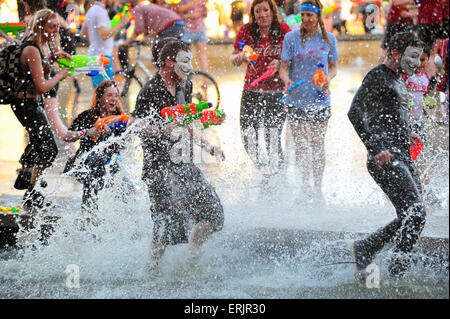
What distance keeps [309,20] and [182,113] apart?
1.86 meters

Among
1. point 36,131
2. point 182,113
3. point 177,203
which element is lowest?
point 177,203

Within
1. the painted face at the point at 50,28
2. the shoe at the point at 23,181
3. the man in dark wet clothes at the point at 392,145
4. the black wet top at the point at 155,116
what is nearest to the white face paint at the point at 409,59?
the man in dark wet clothes at the point at 392,145

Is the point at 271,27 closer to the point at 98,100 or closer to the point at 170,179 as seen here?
the point at 98,100

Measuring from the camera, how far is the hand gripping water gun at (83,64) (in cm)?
597

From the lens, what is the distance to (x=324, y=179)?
6719 millimetres

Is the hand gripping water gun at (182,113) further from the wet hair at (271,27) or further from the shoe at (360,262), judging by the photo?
the wet hair at (271,27)

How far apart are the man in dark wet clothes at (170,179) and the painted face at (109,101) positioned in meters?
0.85

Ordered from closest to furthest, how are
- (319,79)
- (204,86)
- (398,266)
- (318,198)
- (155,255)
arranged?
(398,266), (155,255), (319,79), (318,198), (204,86)

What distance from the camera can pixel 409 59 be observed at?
4.42m

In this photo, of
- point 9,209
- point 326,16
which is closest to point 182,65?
point 9,209

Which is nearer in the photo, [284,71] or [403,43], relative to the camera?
[403,43]

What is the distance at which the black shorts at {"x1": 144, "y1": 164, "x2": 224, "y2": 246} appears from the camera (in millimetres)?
4566

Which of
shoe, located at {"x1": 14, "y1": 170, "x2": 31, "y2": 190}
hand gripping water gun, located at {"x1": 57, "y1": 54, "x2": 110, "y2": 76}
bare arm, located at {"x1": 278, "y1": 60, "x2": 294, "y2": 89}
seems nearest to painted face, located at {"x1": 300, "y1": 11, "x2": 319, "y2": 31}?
bare arm, located at {"x1": 278, "y1": 60, "x2": 294, "y2": 89}

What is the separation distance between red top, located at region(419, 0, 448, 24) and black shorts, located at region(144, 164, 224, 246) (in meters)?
4.25
